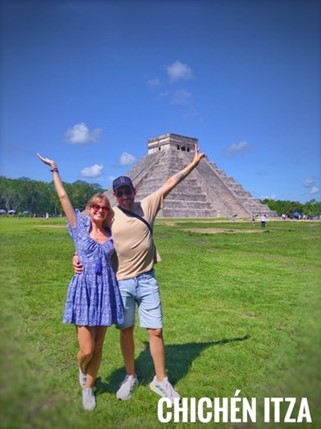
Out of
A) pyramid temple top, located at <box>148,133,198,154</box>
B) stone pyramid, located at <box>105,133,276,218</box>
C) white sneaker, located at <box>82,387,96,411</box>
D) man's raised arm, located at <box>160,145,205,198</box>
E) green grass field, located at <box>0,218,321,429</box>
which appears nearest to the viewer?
green grass field, located at <box>0,218,321,429</box>

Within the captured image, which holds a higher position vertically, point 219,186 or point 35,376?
point 219,186

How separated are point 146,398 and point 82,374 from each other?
778mm

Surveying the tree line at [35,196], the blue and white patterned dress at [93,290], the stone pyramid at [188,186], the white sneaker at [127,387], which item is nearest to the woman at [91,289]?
the blue and white patterned dress at [93,290]

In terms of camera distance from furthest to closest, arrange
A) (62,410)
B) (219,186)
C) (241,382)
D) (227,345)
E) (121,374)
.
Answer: (219,186), (227,345), (121,374), (241,382), (62,410)

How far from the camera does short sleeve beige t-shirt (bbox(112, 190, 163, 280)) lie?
14.1ft

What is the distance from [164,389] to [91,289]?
1.44 meters

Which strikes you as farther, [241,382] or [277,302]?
[277,302]

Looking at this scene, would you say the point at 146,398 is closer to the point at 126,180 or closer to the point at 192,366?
the point at 192,366

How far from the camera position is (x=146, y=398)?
4.43 metres

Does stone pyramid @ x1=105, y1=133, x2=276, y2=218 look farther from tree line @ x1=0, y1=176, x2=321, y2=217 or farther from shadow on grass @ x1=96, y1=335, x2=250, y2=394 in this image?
shadow on grass @ x1=96, y1=335, x2=250, y2=394

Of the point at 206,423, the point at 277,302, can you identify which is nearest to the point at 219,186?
the point at 277,302

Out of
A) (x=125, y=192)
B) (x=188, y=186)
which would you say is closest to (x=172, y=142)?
(x=188, y=186)

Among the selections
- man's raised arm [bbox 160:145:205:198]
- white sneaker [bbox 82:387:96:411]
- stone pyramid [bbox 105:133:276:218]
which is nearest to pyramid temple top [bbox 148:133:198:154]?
stone pyramid [bbox 105:133:276:218]

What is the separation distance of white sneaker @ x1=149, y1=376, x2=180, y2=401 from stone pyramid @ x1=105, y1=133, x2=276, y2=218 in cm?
5120
